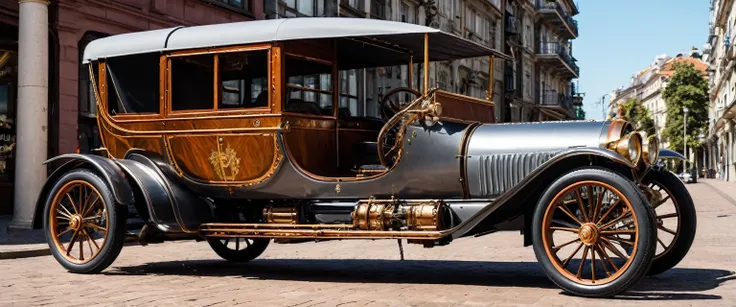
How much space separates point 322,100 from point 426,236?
1968 mm

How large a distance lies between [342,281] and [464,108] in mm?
1774

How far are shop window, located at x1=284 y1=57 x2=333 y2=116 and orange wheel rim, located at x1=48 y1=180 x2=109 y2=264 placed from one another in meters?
1.96

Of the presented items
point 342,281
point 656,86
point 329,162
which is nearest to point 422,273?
point 342,281

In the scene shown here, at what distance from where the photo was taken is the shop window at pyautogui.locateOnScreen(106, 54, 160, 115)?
814 cm

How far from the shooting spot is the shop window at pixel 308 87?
24.8ft

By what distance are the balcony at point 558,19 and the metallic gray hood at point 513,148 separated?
167 ft

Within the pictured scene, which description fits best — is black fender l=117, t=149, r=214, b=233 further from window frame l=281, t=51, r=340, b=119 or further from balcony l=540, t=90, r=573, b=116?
balcony l=540, t=90, r=573, b=116

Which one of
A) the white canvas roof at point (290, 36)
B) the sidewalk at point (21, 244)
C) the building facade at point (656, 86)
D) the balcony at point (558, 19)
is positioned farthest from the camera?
the building facade at point (656, 86)

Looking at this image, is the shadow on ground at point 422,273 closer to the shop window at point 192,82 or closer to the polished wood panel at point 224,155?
the polished wood panel at point 224,155

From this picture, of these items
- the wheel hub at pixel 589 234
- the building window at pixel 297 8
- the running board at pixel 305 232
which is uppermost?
the building window at pixel 297 8

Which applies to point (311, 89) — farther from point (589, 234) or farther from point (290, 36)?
point (589, 234)

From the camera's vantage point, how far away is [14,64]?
1605 cm

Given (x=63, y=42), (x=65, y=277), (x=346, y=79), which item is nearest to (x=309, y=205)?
(x=346, y=79)

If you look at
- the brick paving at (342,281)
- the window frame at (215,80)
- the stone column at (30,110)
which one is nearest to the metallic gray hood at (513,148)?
the brick paving at (342,281)
